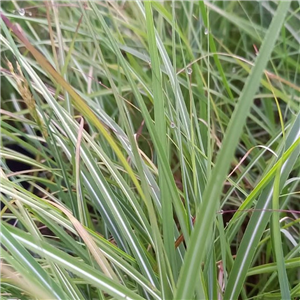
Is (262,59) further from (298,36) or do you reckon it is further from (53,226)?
(298,36)

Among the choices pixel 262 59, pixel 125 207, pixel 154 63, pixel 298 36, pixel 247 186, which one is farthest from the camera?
pixel 298 36

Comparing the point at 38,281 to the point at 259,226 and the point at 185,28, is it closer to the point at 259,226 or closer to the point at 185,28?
the point at 259,226

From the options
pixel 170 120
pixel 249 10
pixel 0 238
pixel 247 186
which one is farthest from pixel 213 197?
pixel 249 10

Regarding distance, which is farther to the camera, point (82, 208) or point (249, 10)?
point (249, 10)

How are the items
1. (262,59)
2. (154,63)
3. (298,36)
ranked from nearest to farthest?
(262,59) < (154,63) < (298,36)

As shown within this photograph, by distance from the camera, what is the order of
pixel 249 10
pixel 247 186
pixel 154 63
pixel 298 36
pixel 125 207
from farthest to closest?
pixel 249 10, pixel 298 36, pixel 247 186, pixel 125 207, pixel 154 63

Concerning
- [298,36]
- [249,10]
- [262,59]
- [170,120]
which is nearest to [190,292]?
[262,59]

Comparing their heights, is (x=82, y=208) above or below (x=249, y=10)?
below

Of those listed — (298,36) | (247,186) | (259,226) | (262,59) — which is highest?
(262,59)

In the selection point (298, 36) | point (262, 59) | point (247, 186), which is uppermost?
point (262, 59)
